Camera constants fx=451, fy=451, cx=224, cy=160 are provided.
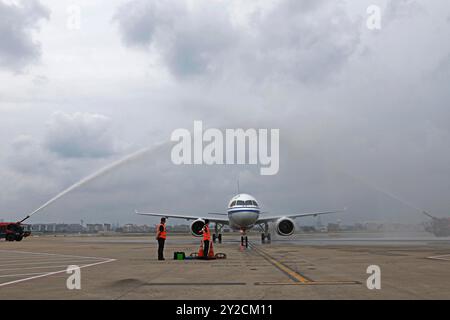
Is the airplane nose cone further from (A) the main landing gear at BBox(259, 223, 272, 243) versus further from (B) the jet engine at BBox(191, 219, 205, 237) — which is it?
(B) the jet engine at BBox(191, 219, 205, 237)

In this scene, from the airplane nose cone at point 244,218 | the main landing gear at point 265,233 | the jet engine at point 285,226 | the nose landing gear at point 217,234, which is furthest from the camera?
the nose landing gear at point 217,234

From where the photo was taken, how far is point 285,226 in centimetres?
4078

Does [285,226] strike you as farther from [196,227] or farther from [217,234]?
[196,227]

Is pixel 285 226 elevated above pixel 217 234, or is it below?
above

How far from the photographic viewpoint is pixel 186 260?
20719 mm

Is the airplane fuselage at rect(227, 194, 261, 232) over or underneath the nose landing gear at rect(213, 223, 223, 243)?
over

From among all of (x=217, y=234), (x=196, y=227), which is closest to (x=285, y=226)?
(x=217, y=234)

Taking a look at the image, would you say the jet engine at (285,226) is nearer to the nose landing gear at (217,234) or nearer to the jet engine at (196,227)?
the nose landing gear at (217,234)

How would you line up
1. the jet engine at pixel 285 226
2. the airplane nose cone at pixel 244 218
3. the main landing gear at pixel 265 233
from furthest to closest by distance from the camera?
the main landing gear at pixel 265 233 → the jet engine at pixel 285 226 → the airplane nose cone at pixel 244 218

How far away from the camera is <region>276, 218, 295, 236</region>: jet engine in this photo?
1598 inches

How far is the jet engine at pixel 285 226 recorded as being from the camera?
40594 mm

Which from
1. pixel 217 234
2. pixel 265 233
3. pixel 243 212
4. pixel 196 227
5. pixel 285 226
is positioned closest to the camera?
pixel 243 212
